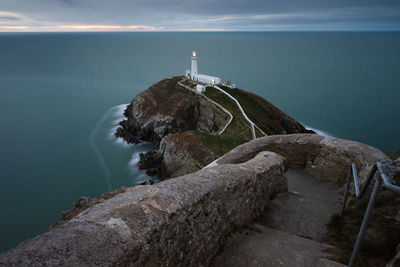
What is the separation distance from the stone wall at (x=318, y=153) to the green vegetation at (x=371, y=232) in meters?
2.90

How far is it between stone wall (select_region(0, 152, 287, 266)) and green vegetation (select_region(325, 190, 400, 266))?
208 cm

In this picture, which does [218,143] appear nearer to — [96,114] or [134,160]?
[134,160]

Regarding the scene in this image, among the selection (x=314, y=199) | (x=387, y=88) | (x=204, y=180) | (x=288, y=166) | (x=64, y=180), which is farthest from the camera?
(x=387, y=88)

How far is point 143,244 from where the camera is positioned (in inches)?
146

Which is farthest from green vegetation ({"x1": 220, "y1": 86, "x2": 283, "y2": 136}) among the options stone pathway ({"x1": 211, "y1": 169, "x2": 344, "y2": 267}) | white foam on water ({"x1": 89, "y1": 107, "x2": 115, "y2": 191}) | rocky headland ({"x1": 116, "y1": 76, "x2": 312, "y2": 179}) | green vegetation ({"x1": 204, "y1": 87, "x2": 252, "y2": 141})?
stone pathway ({"x1": 211, "y1": 169, "x2": 344, "y2": 267})

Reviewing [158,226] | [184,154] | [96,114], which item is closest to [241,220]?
[158,226]

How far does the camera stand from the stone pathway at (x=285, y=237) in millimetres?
Answer: 5081

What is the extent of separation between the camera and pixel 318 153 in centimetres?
1171

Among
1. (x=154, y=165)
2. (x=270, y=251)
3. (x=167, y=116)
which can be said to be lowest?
(x=154, y=165)

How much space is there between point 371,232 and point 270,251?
2.04 metres

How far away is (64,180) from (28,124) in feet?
87.0

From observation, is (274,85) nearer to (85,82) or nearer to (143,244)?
(85,82)

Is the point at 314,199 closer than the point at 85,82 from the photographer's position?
Yes

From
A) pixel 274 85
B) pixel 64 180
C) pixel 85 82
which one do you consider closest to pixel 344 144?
pixel 64 180
